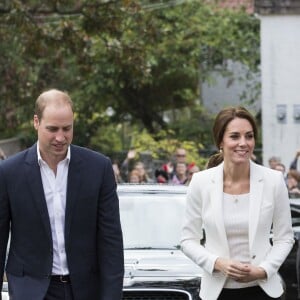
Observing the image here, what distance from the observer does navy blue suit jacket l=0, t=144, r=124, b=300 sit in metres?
6.52

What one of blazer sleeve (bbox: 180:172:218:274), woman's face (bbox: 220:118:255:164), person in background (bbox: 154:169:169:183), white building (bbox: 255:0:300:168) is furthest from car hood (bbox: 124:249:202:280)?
white building (bbox: 255:0:300:168)

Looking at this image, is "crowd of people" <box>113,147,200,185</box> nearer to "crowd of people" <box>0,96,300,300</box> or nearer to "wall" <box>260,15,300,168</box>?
"wall" <box>260,15,300,168</box>

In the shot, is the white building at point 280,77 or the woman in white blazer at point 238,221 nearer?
the woman in white blazer at point 238,221

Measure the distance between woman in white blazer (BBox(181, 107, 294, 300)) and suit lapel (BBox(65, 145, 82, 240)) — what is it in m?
0.71

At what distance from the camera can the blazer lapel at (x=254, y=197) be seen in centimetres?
667

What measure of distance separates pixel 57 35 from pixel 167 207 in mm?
12658

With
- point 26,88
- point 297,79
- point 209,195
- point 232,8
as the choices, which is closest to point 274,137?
point 297,79

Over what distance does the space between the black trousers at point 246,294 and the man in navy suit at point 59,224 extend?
0.58 meters

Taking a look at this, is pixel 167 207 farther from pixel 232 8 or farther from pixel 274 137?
pixel 232 8

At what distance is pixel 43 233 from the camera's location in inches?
257

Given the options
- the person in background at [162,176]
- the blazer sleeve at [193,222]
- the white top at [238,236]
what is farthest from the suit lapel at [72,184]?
the person in background at [162,176]

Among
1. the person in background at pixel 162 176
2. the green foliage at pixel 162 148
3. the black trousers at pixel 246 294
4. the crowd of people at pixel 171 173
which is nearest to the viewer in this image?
the black trousers at pixel 246 294

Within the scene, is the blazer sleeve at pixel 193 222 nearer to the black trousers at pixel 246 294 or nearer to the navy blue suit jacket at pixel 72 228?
the black trousers at pixel 246 294

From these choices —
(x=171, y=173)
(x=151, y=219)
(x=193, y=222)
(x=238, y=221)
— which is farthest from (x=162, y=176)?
(x=238, y=221)
